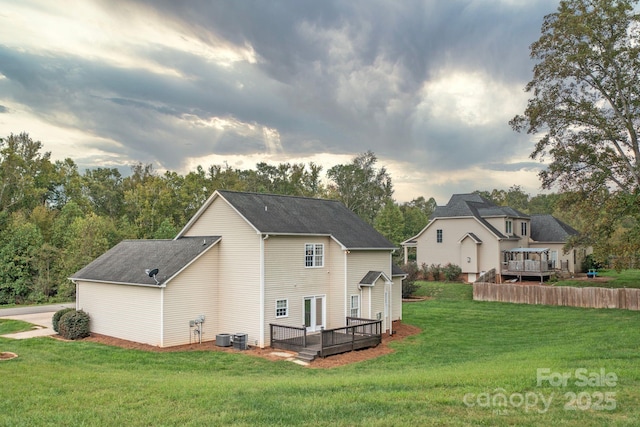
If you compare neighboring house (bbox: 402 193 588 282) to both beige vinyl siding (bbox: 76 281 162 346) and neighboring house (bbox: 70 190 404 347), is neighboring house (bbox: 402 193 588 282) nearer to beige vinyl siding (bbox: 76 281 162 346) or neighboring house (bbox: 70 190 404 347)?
neighboring house (bbox: 70 190 404 347)

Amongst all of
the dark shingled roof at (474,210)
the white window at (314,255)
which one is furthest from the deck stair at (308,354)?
the dark shingled roof at (474,210)

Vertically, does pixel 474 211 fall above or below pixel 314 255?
above

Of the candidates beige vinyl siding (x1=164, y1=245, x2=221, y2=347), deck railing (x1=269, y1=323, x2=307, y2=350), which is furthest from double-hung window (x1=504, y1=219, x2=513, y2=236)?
beige vinyl siding (x1=164, y1=245, x2=221, y2=347)

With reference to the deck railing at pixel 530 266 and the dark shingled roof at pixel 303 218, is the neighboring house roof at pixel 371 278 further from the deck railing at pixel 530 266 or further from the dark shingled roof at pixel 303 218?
the deck railing at pixel 530 266

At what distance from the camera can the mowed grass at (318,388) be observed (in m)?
8.00

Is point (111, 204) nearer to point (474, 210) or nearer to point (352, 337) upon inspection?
point (474, 210)

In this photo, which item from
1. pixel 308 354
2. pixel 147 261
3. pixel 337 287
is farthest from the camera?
pixel 337 287

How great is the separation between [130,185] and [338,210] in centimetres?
4003

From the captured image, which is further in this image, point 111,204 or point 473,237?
point 111,204

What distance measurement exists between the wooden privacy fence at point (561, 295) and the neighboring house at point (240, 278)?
13.5 metres

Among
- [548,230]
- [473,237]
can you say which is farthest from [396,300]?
[548,230]

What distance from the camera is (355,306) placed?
22922mm

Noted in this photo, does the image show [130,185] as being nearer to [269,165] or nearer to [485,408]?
[269,165]

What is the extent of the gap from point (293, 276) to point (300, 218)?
10.5 feet
